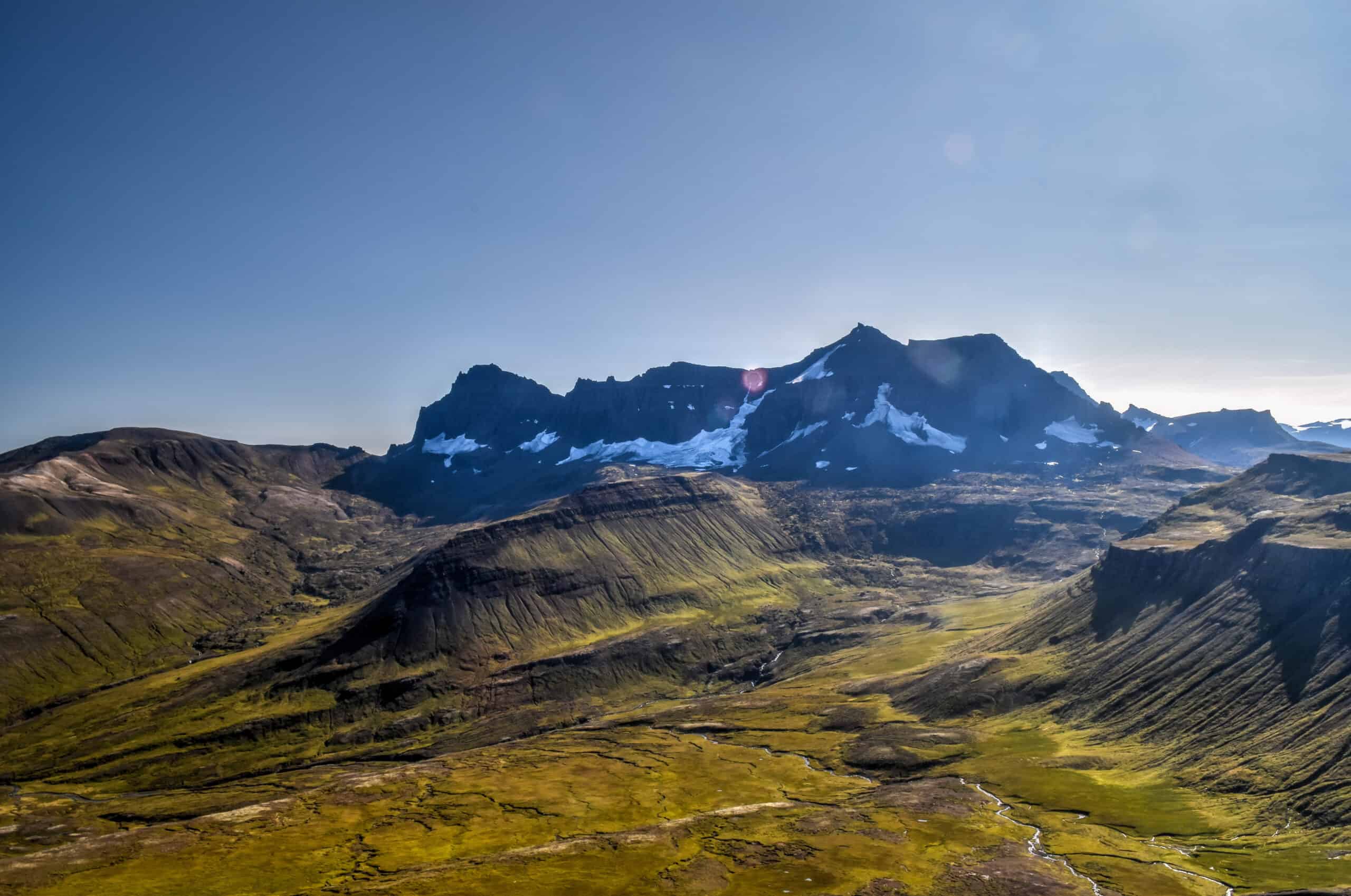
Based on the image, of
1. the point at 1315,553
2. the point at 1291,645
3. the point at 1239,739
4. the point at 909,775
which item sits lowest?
the point at 909,775

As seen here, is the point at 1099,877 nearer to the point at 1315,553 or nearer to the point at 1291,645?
the point at 1291,645

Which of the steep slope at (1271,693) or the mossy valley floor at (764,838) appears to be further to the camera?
the steep slope at (1271,693)

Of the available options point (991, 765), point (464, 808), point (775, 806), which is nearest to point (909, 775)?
point (991, 765)

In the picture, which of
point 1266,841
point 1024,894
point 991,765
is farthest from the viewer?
point 991,765

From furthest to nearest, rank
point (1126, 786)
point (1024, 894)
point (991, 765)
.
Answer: point (991, 765) → point (1126, 786) → point (1024, 894)

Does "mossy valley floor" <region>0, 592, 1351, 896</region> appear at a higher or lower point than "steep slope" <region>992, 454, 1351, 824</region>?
lower

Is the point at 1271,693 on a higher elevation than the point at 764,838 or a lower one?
higher

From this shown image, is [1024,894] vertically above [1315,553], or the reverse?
[1315,553]

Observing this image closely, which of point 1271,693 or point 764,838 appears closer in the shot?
point 764,838

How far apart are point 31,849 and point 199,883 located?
6683cm

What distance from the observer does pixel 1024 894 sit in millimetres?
119000

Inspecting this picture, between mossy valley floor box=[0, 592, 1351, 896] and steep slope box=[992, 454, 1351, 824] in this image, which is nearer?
mossy valley floor box=[0, 592, 1351, 896]

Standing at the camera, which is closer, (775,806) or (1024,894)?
(1024,894)

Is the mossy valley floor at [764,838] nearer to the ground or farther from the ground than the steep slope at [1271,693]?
nearer to the ground
